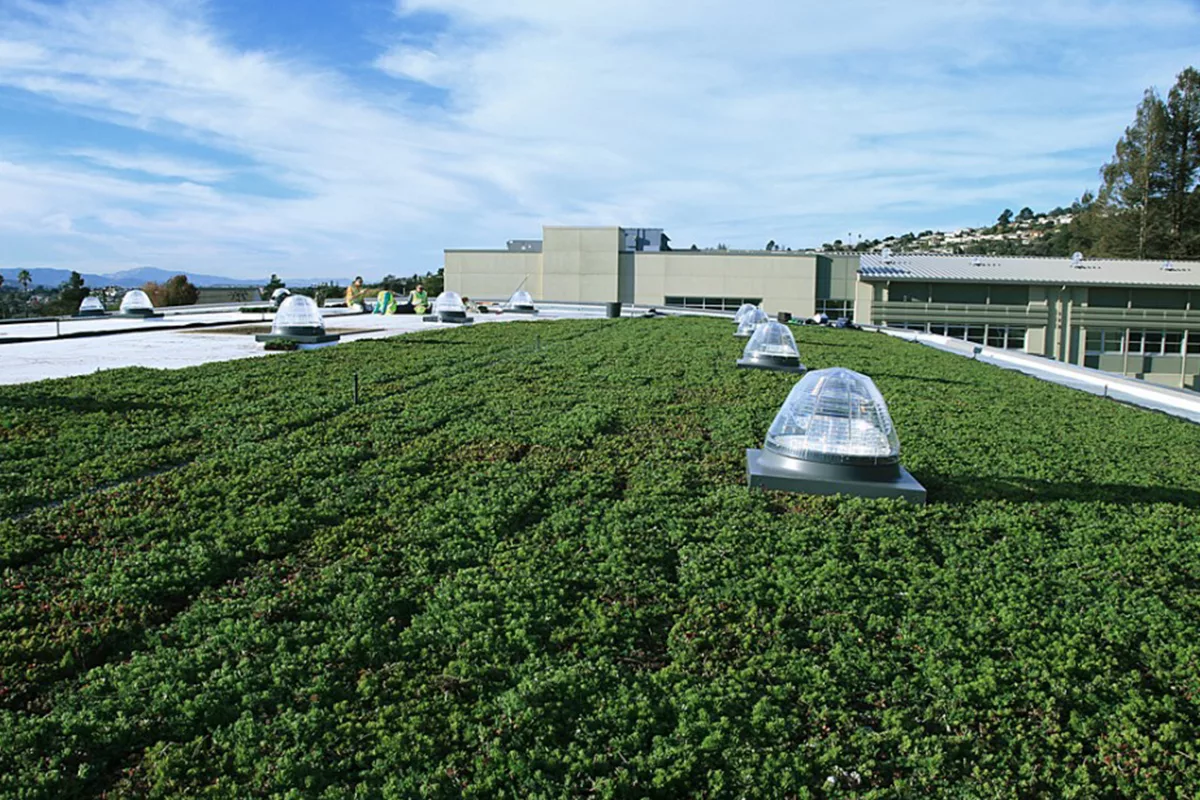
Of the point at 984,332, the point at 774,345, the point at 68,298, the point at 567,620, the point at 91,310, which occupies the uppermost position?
the point at 68,298

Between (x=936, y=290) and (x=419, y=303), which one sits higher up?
(x=936, y=290)

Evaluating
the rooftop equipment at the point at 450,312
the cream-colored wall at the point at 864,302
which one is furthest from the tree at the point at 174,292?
the cream-colored wall at the point at 864,302

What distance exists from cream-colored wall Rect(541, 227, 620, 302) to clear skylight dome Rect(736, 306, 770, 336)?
28.0 meters

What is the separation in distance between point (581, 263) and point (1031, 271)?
2486 cm

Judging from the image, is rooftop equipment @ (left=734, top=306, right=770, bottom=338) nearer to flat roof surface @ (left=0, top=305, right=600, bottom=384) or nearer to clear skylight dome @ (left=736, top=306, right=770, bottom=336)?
clear skylight dome @ (left=736, top=306, right=770, bottom=336)

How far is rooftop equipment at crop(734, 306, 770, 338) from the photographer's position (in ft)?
64.9

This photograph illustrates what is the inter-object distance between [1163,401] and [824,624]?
13.2 meters

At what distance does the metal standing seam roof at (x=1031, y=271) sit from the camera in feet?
136

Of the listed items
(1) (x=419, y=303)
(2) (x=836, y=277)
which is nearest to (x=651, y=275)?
(2) (x=836, y=277)

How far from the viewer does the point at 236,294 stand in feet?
A: 137

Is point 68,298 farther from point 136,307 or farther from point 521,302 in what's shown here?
point 521,302

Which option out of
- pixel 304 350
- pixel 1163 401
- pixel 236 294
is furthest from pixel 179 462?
pixel 236 294

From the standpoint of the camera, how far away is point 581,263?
163 ft

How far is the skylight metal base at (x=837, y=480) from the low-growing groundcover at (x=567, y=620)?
187mm
